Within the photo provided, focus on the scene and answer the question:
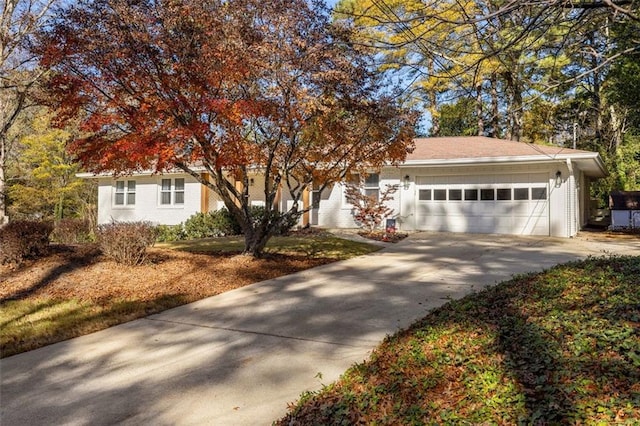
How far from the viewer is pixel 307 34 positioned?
7984mm

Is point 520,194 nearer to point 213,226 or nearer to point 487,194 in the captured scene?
point 487,194

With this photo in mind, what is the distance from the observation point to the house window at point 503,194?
52.8 feet

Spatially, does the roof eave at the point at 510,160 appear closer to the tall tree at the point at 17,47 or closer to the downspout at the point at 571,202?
the downspout at the point at 571,202

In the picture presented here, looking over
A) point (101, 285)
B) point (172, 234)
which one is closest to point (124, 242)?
point (101, 285)

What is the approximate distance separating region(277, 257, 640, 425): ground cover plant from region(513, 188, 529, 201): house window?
11934mm

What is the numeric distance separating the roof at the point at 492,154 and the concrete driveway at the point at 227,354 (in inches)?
310

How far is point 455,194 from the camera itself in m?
17.0

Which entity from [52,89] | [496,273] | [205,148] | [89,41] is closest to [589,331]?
[496,273]

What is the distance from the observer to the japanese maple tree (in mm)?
7312

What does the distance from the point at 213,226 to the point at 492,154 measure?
10.2 m

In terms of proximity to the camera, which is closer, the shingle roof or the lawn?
the lawn

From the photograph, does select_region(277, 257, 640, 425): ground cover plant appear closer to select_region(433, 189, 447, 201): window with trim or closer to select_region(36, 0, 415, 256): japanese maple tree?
select_region(36, 0, 415, 256): japanese maple tree

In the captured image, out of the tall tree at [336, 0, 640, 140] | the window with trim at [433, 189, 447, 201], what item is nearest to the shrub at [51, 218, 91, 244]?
the window with trim at [433, 189, 447, 201]

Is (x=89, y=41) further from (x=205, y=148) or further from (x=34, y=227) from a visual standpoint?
(x=34, y=227)
